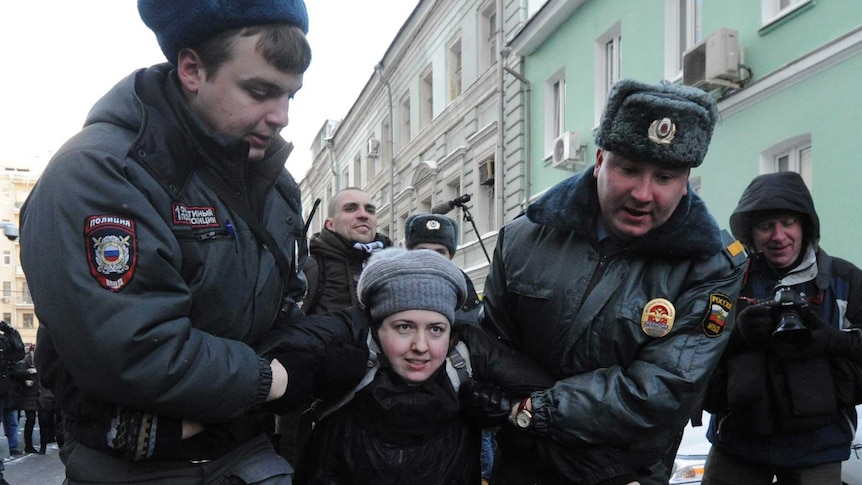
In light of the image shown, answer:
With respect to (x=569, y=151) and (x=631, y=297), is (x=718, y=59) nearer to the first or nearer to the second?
(x=569, y=151)

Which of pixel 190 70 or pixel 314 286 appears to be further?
pixel 314 286

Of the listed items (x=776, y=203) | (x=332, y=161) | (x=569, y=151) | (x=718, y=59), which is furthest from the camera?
(x=332, y=161)

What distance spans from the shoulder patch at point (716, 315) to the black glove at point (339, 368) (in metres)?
1.00

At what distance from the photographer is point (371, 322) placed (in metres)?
2.54

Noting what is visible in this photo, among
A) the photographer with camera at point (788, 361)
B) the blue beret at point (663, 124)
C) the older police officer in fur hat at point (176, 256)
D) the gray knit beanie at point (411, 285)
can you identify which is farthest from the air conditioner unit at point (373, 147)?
the older police officer in fur hat at point (176, 256)

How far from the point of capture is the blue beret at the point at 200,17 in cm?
178

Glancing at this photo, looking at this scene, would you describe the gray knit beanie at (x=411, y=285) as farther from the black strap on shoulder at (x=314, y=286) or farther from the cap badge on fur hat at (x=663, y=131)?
the black strap on shoulder at (x=314, y=286)

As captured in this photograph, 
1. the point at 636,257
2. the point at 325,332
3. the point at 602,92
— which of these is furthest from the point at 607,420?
the point at 602,92

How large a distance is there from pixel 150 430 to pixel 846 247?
7.34 metres

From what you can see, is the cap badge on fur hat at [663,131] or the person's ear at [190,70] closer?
the person's ear at [190,70]

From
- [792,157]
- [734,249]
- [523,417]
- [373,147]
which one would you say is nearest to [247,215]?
[523,417]

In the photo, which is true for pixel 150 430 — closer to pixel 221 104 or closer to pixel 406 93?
pixel 221 104

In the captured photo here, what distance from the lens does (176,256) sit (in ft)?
5.56

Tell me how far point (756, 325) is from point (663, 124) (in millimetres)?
1387
